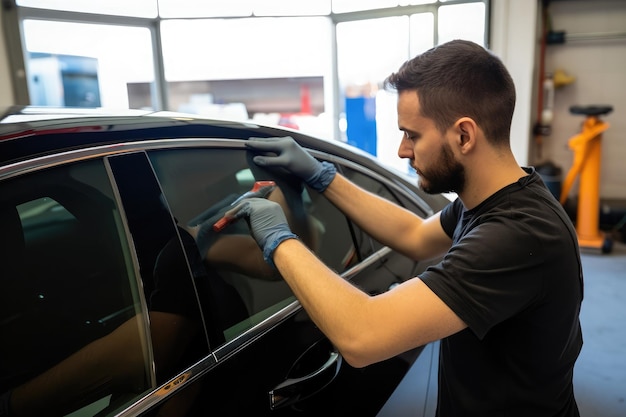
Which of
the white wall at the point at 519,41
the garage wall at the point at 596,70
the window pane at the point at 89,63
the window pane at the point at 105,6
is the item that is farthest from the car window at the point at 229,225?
the garage wall at the point at 596,70

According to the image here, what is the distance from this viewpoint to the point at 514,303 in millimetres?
1080

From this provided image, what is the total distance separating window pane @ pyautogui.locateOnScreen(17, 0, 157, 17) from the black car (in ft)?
11.4

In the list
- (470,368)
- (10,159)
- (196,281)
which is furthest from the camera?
(470,368)

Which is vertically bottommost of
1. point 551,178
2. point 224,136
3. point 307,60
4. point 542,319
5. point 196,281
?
point 551,178

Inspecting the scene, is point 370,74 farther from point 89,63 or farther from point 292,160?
point 292,160

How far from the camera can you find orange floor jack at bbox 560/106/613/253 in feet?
15.3

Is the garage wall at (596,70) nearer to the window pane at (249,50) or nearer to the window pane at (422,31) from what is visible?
the window pane at (422,31)

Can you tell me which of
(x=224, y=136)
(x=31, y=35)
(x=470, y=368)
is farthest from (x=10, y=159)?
(x=31, y=35)

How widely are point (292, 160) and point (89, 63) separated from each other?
4075 mm

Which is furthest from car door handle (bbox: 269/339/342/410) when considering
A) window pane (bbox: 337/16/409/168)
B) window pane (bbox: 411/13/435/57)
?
window pane (bbox: 337/16/409/168)

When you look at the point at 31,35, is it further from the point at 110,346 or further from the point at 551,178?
the point at 551,178

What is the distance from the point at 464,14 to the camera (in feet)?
16.2

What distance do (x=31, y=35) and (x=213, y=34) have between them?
6.24 feet

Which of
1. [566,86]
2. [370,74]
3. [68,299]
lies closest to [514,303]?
[68,299]
